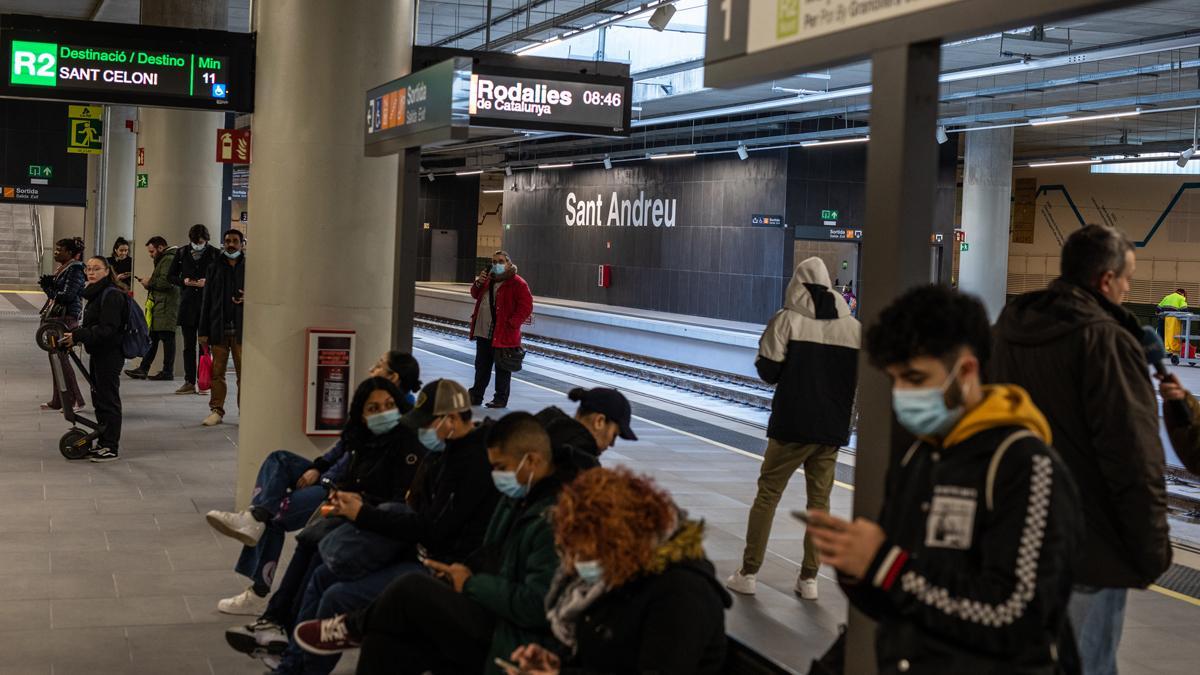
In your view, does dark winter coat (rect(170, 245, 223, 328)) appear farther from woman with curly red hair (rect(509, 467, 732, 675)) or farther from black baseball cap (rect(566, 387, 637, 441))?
woman with curly red hair (rect(509, 467, 732, 675))

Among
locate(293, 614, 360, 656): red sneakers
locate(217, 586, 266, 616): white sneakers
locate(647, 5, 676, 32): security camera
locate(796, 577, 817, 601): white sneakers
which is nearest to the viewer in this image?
locate(293, 614, 360, 656): red sneakers

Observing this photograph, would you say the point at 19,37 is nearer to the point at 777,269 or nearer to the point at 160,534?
the point at 160,534

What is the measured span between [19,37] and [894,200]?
6.71m

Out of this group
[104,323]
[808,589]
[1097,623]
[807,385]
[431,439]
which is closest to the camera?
[1097,623]

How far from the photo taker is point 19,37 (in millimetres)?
7961

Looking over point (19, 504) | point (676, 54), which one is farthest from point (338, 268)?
point (676, 54)

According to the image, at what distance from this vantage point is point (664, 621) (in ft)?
10.8

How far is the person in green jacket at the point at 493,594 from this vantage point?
388cm

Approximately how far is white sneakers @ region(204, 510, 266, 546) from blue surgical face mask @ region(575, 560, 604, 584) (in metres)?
2.96

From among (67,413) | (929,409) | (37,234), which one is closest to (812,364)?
(929,409)

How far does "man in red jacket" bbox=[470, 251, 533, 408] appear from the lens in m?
14.5

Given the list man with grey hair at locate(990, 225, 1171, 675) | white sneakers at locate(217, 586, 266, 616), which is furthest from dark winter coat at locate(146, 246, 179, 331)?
man with grey hair at locate(990, 225, 1171, 675)

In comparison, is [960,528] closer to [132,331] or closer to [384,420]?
[384,420]

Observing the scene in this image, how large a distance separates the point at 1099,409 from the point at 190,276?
12.2m
